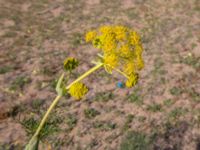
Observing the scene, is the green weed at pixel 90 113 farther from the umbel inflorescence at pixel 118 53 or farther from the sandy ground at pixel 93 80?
the umbel inflorescence at pixel 118 53

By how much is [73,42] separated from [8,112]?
2.55m

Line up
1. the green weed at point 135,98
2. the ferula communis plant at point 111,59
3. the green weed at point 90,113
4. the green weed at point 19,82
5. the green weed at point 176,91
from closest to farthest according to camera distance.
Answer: the ferula communis plant at point 111,59 < the green weed at point 90,113 < the green weed at point 19,82 < the green weed at point 135,98 < the green weed at point 176,91

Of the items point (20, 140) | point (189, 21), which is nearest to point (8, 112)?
point (20, 140)

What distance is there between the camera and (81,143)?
4594mm

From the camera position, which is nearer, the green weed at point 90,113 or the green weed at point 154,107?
the green weed at point 90,113

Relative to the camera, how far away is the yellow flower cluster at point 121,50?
82.1 inches

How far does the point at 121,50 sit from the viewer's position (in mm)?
2119

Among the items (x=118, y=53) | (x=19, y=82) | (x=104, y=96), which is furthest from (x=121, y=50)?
(x=19, y=82)

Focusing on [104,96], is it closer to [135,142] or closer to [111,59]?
[135,142]

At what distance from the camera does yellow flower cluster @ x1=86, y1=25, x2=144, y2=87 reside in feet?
6.84

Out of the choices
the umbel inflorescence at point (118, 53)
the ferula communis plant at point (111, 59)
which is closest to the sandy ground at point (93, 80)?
the ferula communis plant at point (111, 59)

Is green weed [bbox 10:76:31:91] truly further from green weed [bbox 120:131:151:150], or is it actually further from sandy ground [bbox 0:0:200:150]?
green weed [bbox 120:131:151:150]

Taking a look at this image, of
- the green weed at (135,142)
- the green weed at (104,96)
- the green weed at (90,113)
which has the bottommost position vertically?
the green weed at (135,142)

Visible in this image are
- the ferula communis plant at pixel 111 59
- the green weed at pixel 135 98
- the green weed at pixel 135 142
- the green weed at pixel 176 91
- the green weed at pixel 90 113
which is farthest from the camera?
the green weed at pixel 176 91
